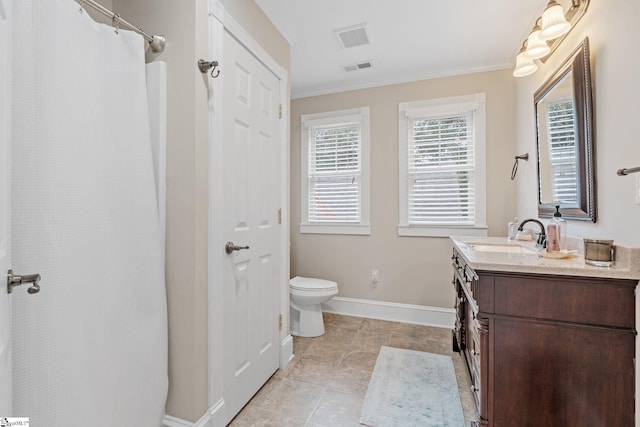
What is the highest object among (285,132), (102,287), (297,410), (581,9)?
(581,9)

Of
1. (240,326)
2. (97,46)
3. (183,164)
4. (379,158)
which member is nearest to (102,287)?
(183,164)

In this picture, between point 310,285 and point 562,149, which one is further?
point 310,285

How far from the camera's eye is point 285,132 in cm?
221

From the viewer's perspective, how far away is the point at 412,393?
1.89 m

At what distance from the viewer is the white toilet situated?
2662mm

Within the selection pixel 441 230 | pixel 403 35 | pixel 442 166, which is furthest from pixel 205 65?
pixel 441 230

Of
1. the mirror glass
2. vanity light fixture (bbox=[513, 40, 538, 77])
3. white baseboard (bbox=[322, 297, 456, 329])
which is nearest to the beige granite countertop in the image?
the mirror glass

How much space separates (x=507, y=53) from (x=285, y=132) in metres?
2.10

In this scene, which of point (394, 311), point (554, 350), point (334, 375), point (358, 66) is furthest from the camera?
point (394, 311)

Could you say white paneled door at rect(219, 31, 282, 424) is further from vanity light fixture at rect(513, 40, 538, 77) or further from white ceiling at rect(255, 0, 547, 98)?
vanity light fixture at rect(513, 40, 538, 77)

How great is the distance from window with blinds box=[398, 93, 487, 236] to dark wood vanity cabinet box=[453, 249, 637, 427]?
1.70 meters

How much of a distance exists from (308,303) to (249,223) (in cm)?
122

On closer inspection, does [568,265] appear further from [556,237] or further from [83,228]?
[83,228]

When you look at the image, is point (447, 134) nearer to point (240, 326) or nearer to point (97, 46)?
point (240, 326)
